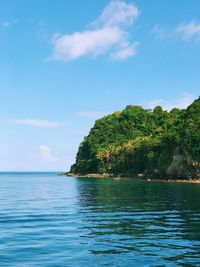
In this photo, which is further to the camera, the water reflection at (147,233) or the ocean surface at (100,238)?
the water reflection at (147,233)

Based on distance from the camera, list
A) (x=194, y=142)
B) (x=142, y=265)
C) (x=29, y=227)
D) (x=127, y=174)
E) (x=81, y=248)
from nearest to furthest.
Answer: (x=142, y=265), (x=81, y=248), (x=29, y=227), (x=194, y=142), (x=127, y=174)

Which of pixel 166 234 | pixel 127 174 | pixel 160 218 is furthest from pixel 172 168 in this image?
pixel 166 234

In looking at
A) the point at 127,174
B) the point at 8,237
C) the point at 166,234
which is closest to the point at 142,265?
the point at 166,234

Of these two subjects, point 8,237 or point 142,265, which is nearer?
point 142,265

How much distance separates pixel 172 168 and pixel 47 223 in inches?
4177

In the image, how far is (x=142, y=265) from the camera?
18031 millimetres

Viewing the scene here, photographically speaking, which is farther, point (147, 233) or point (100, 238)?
point (147, 233)

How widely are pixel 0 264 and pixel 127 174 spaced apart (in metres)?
155

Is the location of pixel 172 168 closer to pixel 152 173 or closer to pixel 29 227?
pixel 152 173

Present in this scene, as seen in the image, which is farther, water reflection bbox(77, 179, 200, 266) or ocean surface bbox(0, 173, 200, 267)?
water reflection bbox(77, 179, 200, 266)

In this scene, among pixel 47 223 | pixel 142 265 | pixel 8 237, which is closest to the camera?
pixel 142 265

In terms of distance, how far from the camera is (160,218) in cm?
3428

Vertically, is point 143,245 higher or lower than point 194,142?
lower

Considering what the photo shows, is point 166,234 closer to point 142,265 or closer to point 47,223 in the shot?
point 142,265
